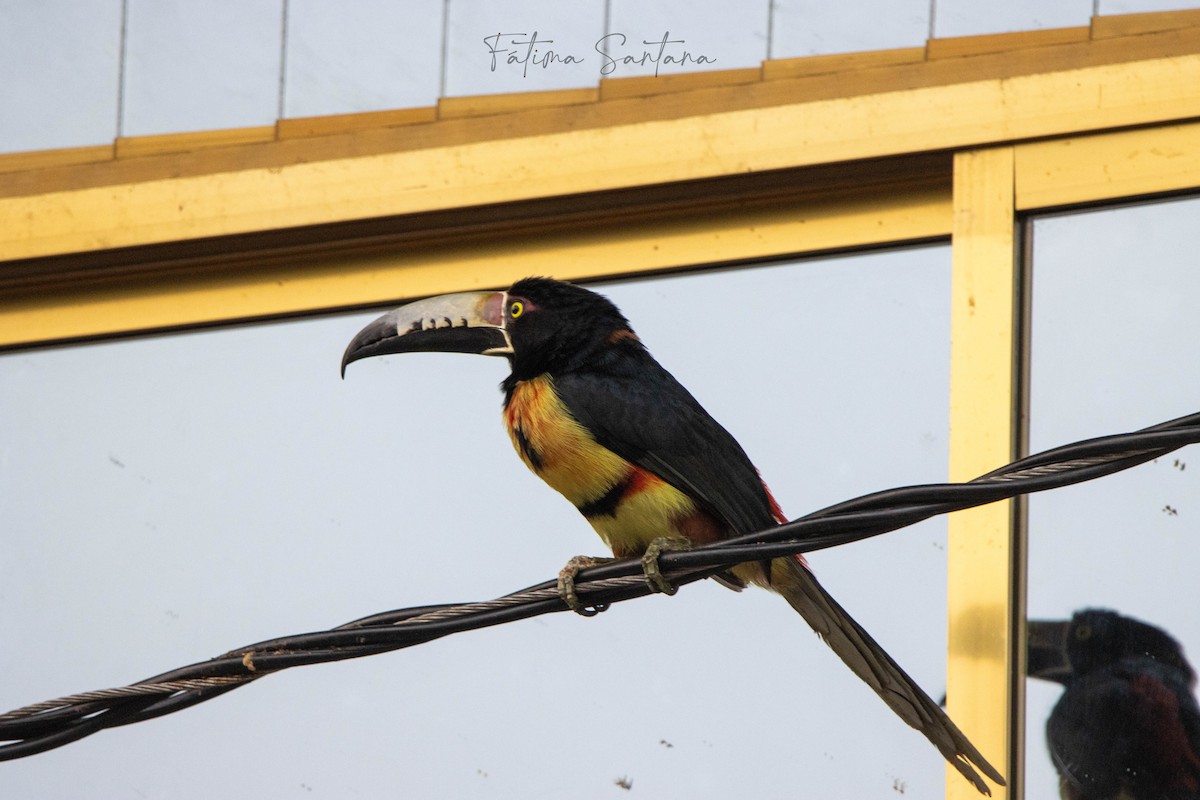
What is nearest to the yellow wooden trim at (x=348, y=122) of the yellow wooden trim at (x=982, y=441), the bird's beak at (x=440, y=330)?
the bird's beak at (x=440, y=330)

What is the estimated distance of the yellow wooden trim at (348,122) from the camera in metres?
7.35

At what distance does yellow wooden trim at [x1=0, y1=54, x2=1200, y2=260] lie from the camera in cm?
631

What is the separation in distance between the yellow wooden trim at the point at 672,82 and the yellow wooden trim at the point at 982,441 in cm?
101

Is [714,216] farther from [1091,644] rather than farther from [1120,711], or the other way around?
[1120,711]

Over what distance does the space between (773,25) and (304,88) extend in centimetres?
216

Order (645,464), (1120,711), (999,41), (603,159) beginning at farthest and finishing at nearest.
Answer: (603,159)
(999,41)
(1120,711)
(645,464)

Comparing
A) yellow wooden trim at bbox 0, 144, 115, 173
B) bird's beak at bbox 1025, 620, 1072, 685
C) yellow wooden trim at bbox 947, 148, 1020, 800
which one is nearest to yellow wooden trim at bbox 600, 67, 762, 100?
yellow wooden trim at bbox 947, 148, 1020, 800

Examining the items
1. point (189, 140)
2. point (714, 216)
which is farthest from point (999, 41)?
point (189, 140)

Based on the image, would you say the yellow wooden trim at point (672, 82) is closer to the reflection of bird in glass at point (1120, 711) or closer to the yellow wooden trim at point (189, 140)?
the yellow wooden trim at point (189, 140)

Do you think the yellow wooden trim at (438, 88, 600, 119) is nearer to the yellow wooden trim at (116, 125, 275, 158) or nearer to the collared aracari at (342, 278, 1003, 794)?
the yellow wooden trim at (116, 125, 275, 158)

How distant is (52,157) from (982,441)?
4.57 m

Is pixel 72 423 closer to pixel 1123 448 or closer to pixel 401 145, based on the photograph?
→ pixel 401 145

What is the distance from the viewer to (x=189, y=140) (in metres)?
7.64

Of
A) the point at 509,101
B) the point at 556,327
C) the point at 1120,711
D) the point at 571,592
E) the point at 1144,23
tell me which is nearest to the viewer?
the point at 571,592
